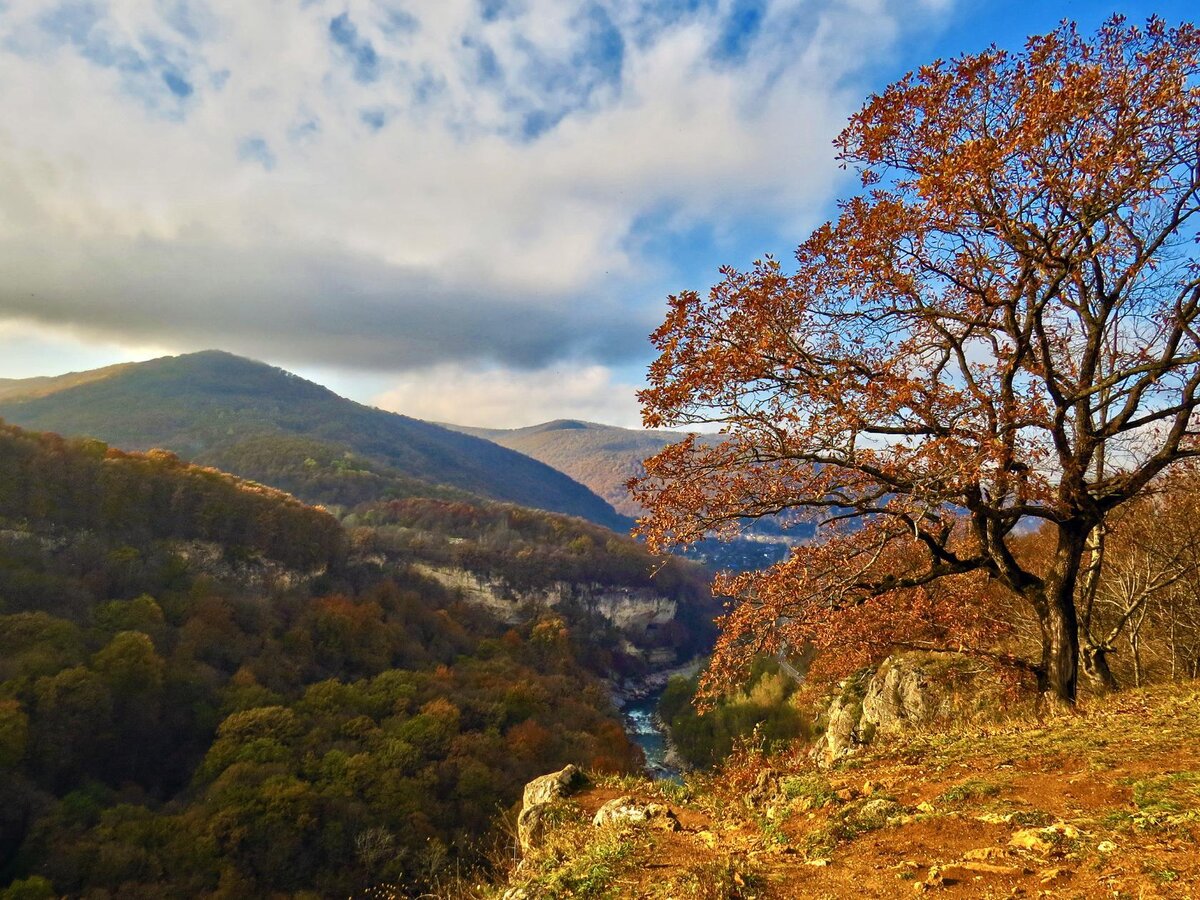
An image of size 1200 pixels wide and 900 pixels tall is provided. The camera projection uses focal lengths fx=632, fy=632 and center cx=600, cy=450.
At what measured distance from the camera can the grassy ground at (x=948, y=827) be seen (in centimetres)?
415

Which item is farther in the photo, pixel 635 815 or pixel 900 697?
pixel 900 697

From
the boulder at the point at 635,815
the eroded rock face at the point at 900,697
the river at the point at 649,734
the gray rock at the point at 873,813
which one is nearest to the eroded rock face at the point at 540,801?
the boulder at the point at 635,815

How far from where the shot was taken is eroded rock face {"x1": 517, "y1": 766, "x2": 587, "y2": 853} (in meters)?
8.87

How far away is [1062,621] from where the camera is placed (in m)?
8.52

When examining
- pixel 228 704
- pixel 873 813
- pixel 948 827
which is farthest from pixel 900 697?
pixel 228 704

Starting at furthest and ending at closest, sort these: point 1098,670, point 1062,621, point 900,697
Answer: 1. point 900,697
2. point 1098,670
3. point 1062,621

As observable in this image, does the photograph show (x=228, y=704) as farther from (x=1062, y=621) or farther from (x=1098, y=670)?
(x=1062, y=621)

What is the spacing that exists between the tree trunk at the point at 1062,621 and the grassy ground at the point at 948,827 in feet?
1.57

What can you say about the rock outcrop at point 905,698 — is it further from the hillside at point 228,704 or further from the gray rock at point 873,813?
the hillside at point 228,704

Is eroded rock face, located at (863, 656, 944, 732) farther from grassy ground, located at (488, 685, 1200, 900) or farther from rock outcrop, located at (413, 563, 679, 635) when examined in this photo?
rock outcrop, located at (413, 563, 679, 635)

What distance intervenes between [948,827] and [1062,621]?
492cm

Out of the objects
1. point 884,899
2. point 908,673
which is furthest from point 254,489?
point 884,899

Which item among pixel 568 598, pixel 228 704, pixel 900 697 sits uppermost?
pixel 900 697

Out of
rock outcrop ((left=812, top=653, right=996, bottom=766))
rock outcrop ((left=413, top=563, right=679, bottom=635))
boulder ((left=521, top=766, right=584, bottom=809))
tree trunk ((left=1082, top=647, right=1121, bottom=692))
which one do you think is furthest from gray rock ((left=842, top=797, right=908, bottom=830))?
rock outcrop ((left=413, top=563, right=679, bottom=635))
